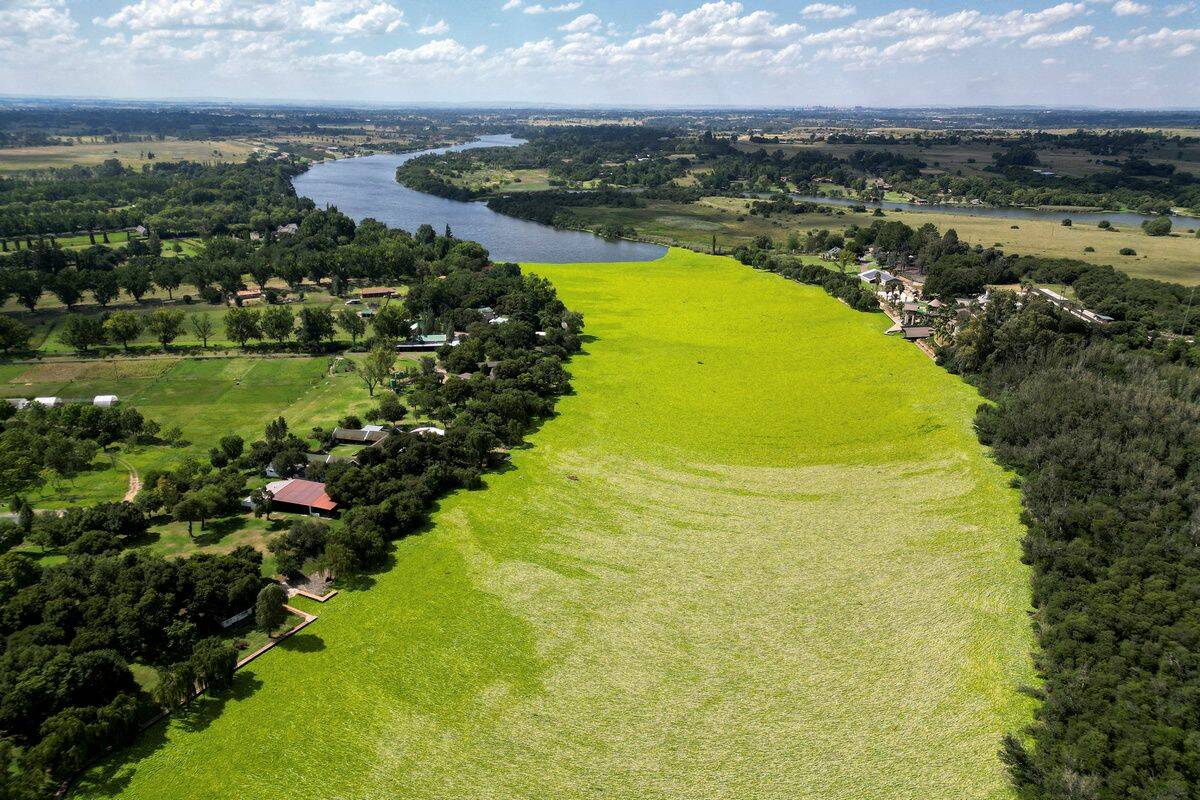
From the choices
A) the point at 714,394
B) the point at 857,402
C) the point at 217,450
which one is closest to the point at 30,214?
the point at 217,450

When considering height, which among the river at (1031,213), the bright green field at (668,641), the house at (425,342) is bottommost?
the bright green field at (668,641)

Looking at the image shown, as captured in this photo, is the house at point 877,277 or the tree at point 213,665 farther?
the house at point 877,277

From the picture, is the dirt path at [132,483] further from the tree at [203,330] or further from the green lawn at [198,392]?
the tree at [203,330]

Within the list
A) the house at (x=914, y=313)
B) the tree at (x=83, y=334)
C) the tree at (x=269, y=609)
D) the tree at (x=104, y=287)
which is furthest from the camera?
the house at (x=914, y=313)

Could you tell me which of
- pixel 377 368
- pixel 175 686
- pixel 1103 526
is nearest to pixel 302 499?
pixel 175 686

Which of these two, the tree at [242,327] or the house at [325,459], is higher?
the tree at [242,327]

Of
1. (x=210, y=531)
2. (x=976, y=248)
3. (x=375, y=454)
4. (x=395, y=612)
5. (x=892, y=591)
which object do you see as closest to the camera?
(x=395, y=612)

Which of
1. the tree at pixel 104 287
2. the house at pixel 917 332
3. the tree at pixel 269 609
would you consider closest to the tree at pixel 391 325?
the tree at pixel 104 287

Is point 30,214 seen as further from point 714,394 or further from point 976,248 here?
point 976,248
